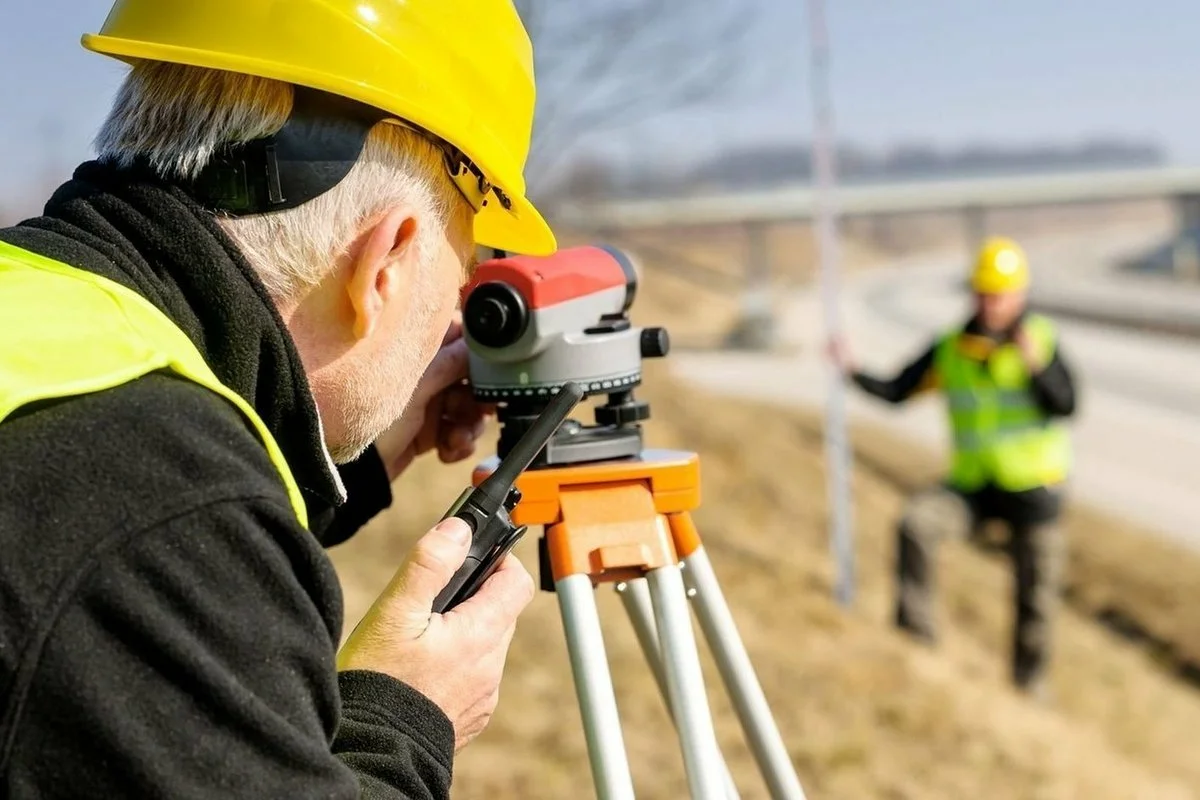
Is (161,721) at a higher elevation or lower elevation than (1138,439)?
higher

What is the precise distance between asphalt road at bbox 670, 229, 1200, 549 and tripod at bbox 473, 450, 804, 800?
26.1 feet

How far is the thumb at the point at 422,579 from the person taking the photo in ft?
4.22

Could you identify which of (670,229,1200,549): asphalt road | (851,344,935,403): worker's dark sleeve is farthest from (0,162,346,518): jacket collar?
(670,229,1200,549): asphalt road

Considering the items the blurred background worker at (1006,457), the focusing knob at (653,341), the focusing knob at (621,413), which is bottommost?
the blurred background worker at (1006,457)

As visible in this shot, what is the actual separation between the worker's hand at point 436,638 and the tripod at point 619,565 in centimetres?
38

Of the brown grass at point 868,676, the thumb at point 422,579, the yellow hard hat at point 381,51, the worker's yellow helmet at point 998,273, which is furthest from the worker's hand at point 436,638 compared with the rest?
the worker's yellow helmet at point 998,273

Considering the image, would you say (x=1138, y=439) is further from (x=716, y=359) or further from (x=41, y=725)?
(x=41, y=725)

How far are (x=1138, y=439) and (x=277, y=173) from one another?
13.3 metres

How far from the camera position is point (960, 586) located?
7902mm

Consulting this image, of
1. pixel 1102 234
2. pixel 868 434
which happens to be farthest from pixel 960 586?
pixel 1102 234

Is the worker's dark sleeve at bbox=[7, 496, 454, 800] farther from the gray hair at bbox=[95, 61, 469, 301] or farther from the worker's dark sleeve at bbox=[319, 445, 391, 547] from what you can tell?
the worker's dark sleeve at bbox=[319, 445, 391, 547]

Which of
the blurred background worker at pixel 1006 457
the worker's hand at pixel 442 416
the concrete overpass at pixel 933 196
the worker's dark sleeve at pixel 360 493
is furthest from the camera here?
the concrete overpass at pixel 933 196

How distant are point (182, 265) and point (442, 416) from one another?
3.41ft

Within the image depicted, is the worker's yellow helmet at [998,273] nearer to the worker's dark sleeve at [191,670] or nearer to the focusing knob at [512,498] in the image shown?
the focusing knob at [512,498]
